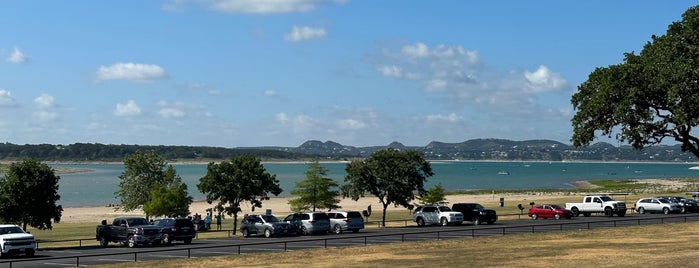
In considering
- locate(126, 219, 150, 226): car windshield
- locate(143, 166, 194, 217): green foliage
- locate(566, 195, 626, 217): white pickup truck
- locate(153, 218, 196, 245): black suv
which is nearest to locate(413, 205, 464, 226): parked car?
locate(566, 195, 626, 217): white pickup truck

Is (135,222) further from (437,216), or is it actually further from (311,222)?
(437,216)

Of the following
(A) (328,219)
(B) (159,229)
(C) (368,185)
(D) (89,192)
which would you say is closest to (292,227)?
(A) (328,219)

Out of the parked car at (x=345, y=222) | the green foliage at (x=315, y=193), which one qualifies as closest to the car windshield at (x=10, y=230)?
the parked car at (x=345, y=222)

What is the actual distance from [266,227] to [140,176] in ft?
113

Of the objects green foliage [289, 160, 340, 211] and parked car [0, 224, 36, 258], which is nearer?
parked car [0, 224, 36, 258]

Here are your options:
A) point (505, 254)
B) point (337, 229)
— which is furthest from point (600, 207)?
point (505, 254)

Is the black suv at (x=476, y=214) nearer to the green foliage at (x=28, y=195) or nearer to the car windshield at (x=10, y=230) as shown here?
the green foliage at (x=28, y=195)

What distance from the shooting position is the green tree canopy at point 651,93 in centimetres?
4684

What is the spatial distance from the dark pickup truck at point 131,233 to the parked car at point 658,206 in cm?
4603

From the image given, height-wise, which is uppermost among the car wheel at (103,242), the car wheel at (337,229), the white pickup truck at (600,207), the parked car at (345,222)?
the white pickup truck at (600,207)

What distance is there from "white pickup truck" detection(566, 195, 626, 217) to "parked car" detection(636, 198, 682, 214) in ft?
Result: 11.5

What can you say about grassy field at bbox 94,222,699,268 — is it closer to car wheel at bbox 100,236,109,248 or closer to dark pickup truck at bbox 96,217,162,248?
dark pickup truck at bbox 96,217,162,248

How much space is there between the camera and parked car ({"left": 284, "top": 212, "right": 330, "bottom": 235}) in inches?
2212

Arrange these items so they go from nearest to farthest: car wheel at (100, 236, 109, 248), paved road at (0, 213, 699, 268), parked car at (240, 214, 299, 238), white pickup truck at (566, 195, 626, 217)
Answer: paved road at (0, 213, 699, 268) → car wheel at (100, 236, 109, 248) → parked car at (240, 214, 299, 238) → white pickup truck at (566, 195, 626, 217)
